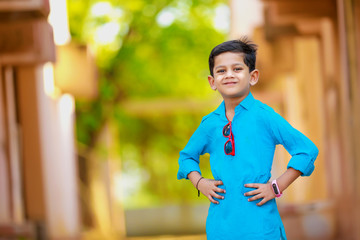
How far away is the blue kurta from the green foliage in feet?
29.4

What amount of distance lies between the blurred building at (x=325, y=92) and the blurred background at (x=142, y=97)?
0.01 m

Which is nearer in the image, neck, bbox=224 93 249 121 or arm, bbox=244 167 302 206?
arm, bbox=244 167 302 206

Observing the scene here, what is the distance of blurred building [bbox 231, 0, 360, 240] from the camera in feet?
17.9

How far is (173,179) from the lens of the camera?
76.7 ft

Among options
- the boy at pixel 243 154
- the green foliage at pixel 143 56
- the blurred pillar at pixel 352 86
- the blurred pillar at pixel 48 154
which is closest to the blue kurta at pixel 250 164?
the boy at pixel 243 154

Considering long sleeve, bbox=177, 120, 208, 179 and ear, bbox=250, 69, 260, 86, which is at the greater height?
ear, bbox=250, 69, 260, 86

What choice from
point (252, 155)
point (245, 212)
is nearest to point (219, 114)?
point (252, 155)

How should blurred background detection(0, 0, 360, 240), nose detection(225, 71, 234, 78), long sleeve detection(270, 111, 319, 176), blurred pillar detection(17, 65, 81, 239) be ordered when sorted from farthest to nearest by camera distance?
blurred pillar detection(17, 65, 81, 239)
blurred background detection(0, 0, 360, 240)
nose detection(225, 71, 234, 78)
long sleeve detection(270, 111, 319, 176)

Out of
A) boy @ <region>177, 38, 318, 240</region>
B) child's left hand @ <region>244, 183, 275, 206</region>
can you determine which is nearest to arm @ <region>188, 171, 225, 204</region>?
boy @ <region>177, 38, 318, 240</region>

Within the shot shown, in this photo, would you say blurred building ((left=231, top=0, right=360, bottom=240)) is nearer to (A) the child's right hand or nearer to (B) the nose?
(B) the nose

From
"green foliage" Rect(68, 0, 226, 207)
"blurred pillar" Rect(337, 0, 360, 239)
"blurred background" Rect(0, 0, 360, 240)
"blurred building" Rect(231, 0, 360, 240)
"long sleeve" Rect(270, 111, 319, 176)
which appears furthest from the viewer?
"green foliage" Rect(68, 0, 226, 207)

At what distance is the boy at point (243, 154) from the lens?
2.43 metres

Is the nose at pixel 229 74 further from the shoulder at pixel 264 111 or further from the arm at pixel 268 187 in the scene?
the arm at pixel 268 187

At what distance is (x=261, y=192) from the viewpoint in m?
2.43
